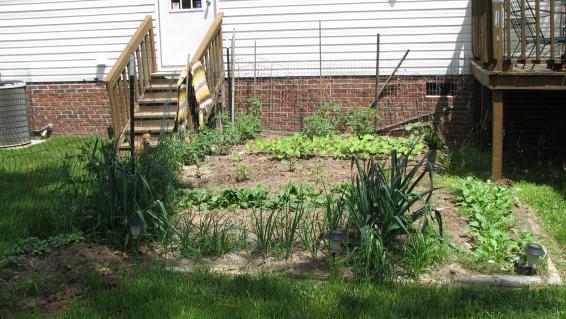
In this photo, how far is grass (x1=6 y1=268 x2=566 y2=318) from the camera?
394 centimetres

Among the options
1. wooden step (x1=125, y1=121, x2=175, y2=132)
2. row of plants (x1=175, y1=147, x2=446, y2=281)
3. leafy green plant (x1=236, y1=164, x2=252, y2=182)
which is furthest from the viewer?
wooden step (x1=125, y1=121, x2=175, y2=132)

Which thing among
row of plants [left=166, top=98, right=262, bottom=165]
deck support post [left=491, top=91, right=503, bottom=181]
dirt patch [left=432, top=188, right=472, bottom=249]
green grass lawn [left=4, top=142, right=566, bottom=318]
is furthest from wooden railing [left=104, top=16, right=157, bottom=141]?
deck support post [left=491, top=91, right=503, bottom=181]

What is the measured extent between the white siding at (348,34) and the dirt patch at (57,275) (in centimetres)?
631

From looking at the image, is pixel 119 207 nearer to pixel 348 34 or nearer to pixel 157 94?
pixel 157 94

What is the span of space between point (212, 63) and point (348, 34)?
2.38 meters

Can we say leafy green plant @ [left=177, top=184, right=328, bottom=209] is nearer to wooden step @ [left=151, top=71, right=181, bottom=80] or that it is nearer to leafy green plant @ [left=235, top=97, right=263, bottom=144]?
leafy green plant @ [left=235, top=97, right=263, bottom=144]

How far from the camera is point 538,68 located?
751 cm

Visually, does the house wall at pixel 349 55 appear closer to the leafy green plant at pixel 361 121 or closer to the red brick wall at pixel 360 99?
the red brick wall at pixel 360 99

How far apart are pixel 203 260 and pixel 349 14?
650 cm

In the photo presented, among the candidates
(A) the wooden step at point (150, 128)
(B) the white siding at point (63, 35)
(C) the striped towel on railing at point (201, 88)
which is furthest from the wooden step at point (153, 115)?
(B) the white siding at point (63, 35)

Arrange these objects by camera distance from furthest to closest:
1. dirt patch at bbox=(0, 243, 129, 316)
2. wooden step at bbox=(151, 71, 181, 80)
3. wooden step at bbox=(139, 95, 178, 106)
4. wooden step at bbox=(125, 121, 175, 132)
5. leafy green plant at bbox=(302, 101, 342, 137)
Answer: wooden step at bbox=(151, 71, 181, 80) → wooden step at bbox=(139, 95, 178, 106) → leafy green plant at bbox=(302, 101, 342, 137) → wooden step at bbox=(125, 121, 175, 132) → dirt patch at bbox=(0, 243, 129, 316)

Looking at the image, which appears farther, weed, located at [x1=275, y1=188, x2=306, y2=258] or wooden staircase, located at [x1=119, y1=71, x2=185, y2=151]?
wooden staircase, located at [x1=119, y1=71, x2=185, y2=151]

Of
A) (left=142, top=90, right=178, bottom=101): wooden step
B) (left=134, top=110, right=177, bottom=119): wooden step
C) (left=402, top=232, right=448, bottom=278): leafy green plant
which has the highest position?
(left=142, top=90, right=178, bottom=101): wooden step

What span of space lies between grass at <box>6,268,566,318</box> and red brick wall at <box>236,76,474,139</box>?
611cm
